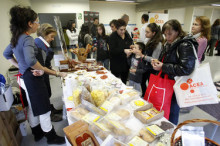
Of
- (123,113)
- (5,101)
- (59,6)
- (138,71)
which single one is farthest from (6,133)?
(59,6)

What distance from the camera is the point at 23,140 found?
1650 mm

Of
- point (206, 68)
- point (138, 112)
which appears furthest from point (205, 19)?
point (138, 112)

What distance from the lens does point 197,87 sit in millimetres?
1161

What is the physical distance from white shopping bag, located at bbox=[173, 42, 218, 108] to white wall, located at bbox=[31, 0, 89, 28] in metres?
6.22

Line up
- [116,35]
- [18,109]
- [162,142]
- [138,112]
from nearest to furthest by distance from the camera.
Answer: [162,142] → [138,112] → [18,109] → [116,35]

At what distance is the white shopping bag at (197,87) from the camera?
1.13m

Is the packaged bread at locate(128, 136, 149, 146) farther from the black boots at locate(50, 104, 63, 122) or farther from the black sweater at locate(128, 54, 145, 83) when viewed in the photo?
the black boots at locate(50, 104, 63, 122)

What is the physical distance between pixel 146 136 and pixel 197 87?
717 mm

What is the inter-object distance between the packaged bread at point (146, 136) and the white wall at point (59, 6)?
21.3 ft

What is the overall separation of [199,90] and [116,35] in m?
1.49

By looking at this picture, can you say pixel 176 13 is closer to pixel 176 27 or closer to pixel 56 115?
pixel 176 27

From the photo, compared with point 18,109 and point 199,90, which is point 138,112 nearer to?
point 199,90

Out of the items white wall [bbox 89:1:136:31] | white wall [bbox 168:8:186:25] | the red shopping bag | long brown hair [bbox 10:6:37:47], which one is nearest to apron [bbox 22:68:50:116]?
long brown hair [bbox 10:6:37:47]

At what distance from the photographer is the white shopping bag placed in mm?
1134
